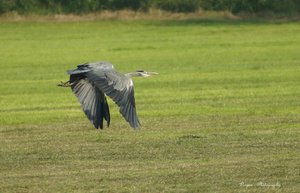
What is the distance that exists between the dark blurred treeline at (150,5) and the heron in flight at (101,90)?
984 inches

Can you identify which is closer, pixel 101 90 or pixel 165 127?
pixel 101 90

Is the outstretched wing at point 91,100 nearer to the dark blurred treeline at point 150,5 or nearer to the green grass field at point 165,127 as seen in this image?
the green grass field at point 165,127

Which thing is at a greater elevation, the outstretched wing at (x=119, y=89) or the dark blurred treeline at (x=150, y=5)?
the outstretched wing at (x=119, y=89)

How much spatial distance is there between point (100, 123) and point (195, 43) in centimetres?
1772

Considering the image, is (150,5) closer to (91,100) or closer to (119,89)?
(91,100)

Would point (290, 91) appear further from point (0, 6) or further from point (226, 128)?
point (0, 6)

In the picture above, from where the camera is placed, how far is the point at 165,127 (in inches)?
343

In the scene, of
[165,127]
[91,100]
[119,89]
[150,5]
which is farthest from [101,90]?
[150,5]

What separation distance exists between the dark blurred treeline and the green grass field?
10051 mm

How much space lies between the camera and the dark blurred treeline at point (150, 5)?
3020 cm

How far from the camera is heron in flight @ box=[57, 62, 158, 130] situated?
5402 millimetres

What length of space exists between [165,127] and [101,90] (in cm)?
339

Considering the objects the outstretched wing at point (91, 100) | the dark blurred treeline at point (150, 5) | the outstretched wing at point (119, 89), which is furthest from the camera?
the dark blurred treeline at point (150, 5)

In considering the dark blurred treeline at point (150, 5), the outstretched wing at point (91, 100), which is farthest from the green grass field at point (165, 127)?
the dark blurred treeline at point (150, 5)
